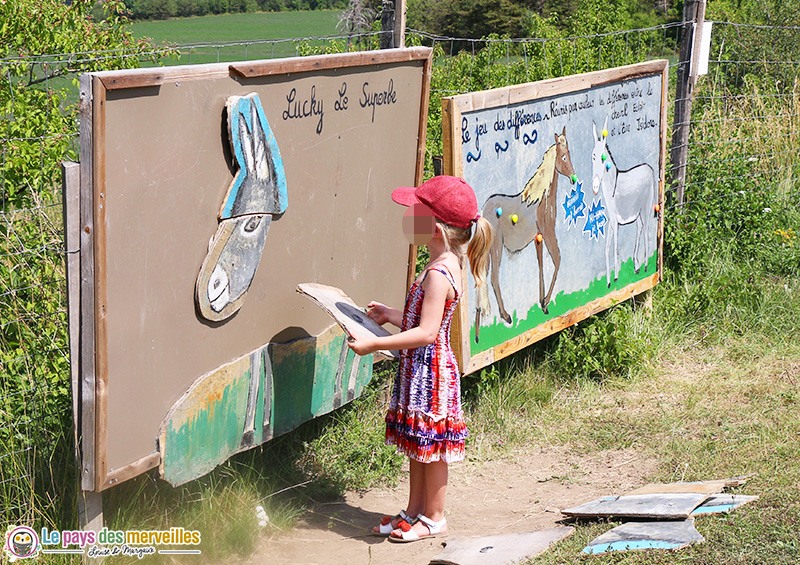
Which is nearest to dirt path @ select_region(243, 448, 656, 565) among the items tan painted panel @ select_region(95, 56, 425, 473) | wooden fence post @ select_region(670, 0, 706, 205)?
tan painted panel @ select_region(95, 56, 425, 473)

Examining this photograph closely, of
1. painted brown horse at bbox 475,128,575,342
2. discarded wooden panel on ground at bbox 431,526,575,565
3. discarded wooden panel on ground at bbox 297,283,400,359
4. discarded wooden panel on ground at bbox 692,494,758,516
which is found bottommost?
discarded wooden panel on ground at bbox 431,526,575,565

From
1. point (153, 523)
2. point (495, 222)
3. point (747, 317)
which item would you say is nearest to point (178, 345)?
point (153, 523)

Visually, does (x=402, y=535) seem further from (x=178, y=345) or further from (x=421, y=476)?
(x=178, y=345)

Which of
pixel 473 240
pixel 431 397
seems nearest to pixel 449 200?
pixel 473 240

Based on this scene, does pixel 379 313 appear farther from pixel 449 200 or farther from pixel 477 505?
pixel 477 505

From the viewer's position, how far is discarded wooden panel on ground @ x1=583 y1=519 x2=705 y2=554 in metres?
3.41

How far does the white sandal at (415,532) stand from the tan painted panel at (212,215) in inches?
38.1

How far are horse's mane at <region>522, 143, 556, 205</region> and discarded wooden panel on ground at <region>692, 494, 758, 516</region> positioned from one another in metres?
1.92

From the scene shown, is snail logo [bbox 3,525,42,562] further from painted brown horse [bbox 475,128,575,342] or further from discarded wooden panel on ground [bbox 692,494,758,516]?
discarded wooden panel on ground [bbox 692,494,758,516]

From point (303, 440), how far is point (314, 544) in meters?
0.78

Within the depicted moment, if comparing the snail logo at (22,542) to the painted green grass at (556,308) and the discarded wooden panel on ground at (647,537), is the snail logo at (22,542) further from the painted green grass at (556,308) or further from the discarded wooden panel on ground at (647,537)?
the painted green grass at (556,308)

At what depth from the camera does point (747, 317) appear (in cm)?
642

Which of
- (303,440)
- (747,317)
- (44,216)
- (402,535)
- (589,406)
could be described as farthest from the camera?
(747,317)

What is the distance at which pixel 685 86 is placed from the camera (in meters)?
6.69
